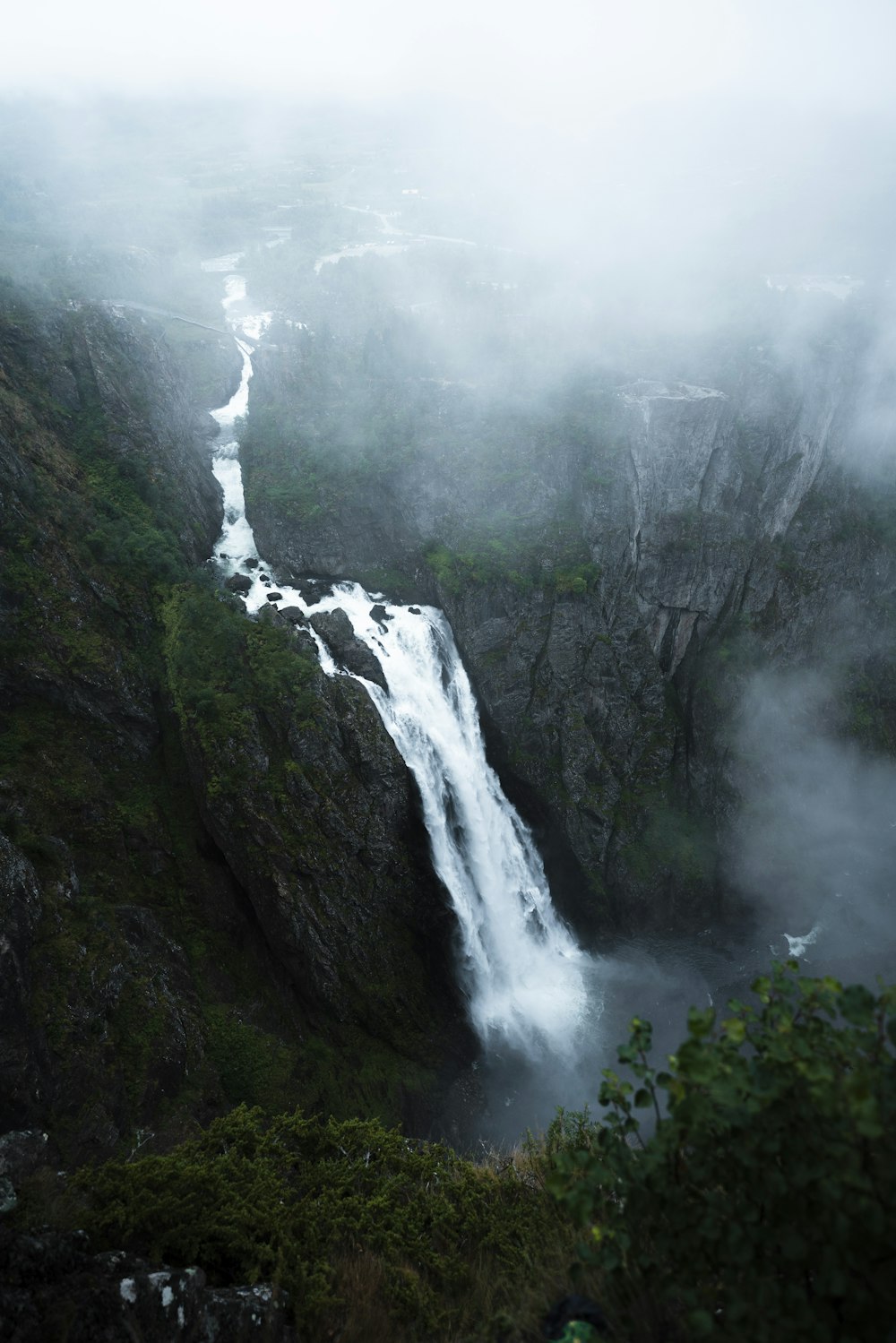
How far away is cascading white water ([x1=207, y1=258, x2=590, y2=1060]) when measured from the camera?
25328 mm

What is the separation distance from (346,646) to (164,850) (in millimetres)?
10016

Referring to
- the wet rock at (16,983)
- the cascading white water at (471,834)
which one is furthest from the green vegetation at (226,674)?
the wet rock at (16,983)

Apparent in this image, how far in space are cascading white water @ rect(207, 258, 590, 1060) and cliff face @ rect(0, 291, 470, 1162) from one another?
3.92 ft

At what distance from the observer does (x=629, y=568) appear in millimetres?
32656

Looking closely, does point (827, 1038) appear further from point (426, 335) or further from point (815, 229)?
point (815, 229)

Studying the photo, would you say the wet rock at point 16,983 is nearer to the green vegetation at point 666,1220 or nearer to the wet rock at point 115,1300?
the green vegetation at point 666,1220

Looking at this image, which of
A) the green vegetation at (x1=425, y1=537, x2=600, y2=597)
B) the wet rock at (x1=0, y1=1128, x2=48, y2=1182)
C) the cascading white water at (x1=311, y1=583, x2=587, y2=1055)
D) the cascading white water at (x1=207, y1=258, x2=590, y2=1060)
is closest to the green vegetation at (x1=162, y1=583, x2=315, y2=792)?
the cascading white water at (x1=207, y1=258, x2=590, y2=1060)

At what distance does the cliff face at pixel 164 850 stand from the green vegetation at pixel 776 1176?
1558cm

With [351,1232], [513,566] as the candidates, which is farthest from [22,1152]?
[513,566]

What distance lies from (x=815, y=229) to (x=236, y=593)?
58662 mm

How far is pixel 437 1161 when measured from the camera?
1198cm

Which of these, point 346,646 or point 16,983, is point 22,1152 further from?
point 346,646

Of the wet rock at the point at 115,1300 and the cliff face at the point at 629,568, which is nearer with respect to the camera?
the wet rock at the point at 115,1300

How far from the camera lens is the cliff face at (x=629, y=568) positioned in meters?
30.3
